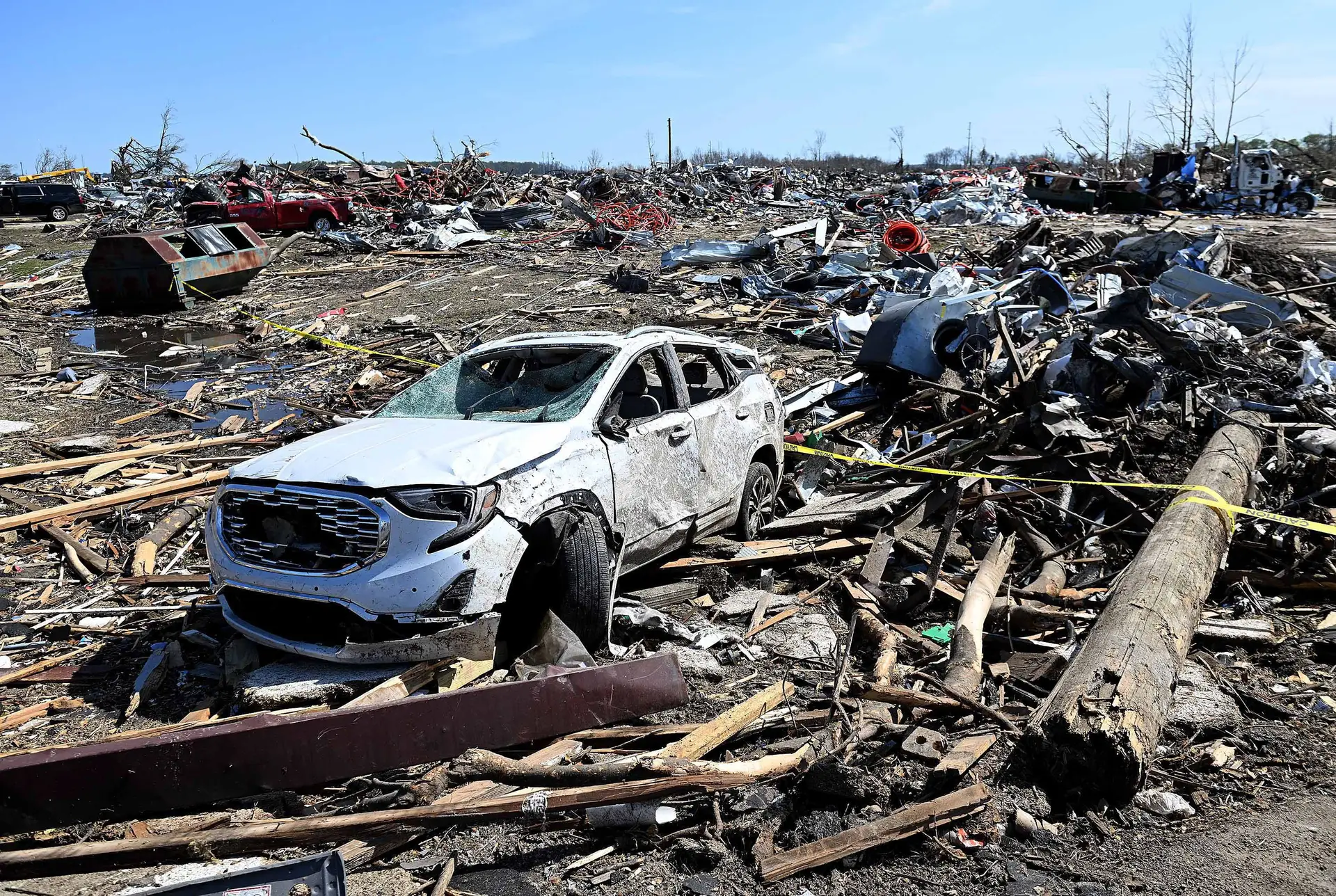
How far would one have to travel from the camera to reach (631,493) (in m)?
5.68

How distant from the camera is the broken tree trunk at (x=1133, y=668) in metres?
3.84

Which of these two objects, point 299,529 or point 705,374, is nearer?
point 299,529

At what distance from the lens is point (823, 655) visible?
5.48 meters

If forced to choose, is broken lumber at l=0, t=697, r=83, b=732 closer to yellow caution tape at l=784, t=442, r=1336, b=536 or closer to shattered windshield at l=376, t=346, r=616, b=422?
shattered windshield at l=376, t=346, r=616, b=422

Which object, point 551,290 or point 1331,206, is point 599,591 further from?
point 1331,206

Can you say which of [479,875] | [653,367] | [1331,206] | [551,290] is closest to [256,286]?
[551,290]

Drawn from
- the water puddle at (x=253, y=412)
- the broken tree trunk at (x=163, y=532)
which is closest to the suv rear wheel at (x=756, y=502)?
the broken tree trunk at (x=163, y=532)

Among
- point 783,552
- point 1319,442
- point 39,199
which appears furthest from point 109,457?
point 39,199

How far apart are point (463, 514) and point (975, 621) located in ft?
9.85

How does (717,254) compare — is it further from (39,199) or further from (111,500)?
(39,199)

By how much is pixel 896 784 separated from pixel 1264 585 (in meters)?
3.89

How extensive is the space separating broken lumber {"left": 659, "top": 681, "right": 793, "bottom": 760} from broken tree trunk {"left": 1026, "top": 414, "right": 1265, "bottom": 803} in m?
1.20

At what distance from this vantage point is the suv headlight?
4.60 m

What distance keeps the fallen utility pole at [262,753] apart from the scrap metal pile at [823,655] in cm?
2
